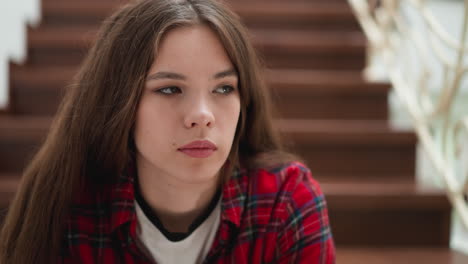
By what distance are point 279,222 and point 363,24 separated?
4.93ft

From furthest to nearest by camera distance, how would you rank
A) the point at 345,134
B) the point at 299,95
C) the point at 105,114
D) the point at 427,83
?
the point at 299,95 → the point at 427,83 → the point at 345,134 → the point at 105,114

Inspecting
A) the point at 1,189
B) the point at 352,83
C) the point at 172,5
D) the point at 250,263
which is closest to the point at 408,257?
the point at 250,263

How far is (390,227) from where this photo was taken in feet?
4.83

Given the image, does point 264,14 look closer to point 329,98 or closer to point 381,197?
point 329,98

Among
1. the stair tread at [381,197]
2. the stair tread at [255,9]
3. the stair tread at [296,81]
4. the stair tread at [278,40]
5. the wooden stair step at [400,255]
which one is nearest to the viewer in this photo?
the wooden stair step at [400,255]

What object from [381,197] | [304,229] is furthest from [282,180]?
[381,197]

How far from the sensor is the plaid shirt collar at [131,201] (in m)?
1.03

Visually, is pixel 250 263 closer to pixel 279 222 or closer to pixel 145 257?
pixel 279 222

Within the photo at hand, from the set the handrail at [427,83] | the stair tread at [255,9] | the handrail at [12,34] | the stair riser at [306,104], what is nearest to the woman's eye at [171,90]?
the handrail at [427,83]

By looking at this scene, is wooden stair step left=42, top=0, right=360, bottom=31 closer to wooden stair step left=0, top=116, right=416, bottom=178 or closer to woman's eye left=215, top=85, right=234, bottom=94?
wooden stair step left=0, top=116, right=416, bottom=178

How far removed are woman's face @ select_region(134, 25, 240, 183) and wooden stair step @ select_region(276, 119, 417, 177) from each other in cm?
77

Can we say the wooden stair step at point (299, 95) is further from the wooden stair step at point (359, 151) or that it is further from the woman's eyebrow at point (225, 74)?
the woman's eyebrow at point (225, 74)

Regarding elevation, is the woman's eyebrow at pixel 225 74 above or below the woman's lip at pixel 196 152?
above

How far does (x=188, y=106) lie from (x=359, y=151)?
0.99 m
